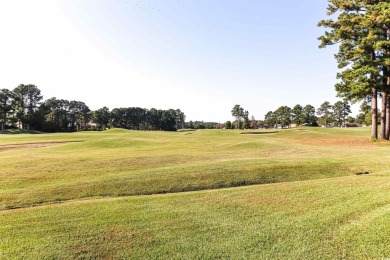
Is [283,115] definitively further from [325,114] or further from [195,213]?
[195,213]

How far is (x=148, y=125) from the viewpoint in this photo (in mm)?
129500

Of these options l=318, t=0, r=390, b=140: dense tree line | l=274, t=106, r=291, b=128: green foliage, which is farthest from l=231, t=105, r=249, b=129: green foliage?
l=318, t=0, r=390, b=140: dense tree line

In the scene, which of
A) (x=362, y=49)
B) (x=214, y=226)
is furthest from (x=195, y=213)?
(x=362, y=49)

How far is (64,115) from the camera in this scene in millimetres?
103750

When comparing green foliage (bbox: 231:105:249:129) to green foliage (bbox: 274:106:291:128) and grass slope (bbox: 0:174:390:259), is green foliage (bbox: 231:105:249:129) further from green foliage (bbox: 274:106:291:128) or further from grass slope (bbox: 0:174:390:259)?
grass slope (bbox: 0:174:390:259)

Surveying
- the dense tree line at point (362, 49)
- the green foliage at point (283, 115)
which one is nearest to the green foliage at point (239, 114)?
the green foliage at point (283, 115)

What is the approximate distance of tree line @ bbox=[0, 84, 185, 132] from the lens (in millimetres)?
84250

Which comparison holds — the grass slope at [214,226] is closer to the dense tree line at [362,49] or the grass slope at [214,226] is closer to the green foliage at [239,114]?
the dense tree line at [362,49]

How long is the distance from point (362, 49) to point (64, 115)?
102430 mm

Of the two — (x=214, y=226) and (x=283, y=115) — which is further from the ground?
(x=283, y=115)

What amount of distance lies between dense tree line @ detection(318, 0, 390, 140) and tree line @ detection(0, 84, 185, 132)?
86.8 metres

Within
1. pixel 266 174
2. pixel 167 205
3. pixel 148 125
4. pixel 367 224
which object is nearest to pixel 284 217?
pixel 367 224

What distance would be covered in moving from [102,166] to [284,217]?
29.9 ft

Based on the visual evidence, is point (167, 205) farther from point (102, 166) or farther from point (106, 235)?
point (102, 166)
